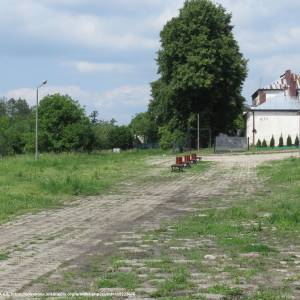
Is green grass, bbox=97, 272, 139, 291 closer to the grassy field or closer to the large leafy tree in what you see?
the grassy field

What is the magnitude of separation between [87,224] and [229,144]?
45153mm

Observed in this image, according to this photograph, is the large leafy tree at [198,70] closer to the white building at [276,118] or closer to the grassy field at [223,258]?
the white building at [276,118]

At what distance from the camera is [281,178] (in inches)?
1035

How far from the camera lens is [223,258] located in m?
9.13

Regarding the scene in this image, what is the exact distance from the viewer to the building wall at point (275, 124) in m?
85.5

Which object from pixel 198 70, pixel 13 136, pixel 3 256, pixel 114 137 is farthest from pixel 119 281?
pixel 114 137

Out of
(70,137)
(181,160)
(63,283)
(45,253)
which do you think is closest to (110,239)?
(45,253)

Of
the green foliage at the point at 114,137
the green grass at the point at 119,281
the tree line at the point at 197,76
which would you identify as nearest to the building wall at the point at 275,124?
the tree line at the point at 197,76

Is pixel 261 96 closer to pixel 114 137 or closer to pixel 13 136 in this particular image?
pixel 114 137

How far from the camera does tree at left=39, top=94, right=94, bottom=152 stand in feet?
319

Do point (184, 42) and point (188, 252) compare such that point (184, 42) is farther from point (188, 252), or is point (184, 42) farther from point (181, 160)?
point (188, 252)

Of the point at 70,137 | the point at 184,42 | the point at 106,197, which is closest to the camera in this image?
the point at 106,197

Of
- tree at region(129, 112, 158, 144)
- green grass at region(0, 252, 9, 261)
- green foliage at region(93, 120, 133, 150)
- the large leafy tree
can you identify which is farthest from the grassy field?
tree at region(129, 112, 158, 144)

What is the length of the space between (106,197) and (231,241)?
10530mm
